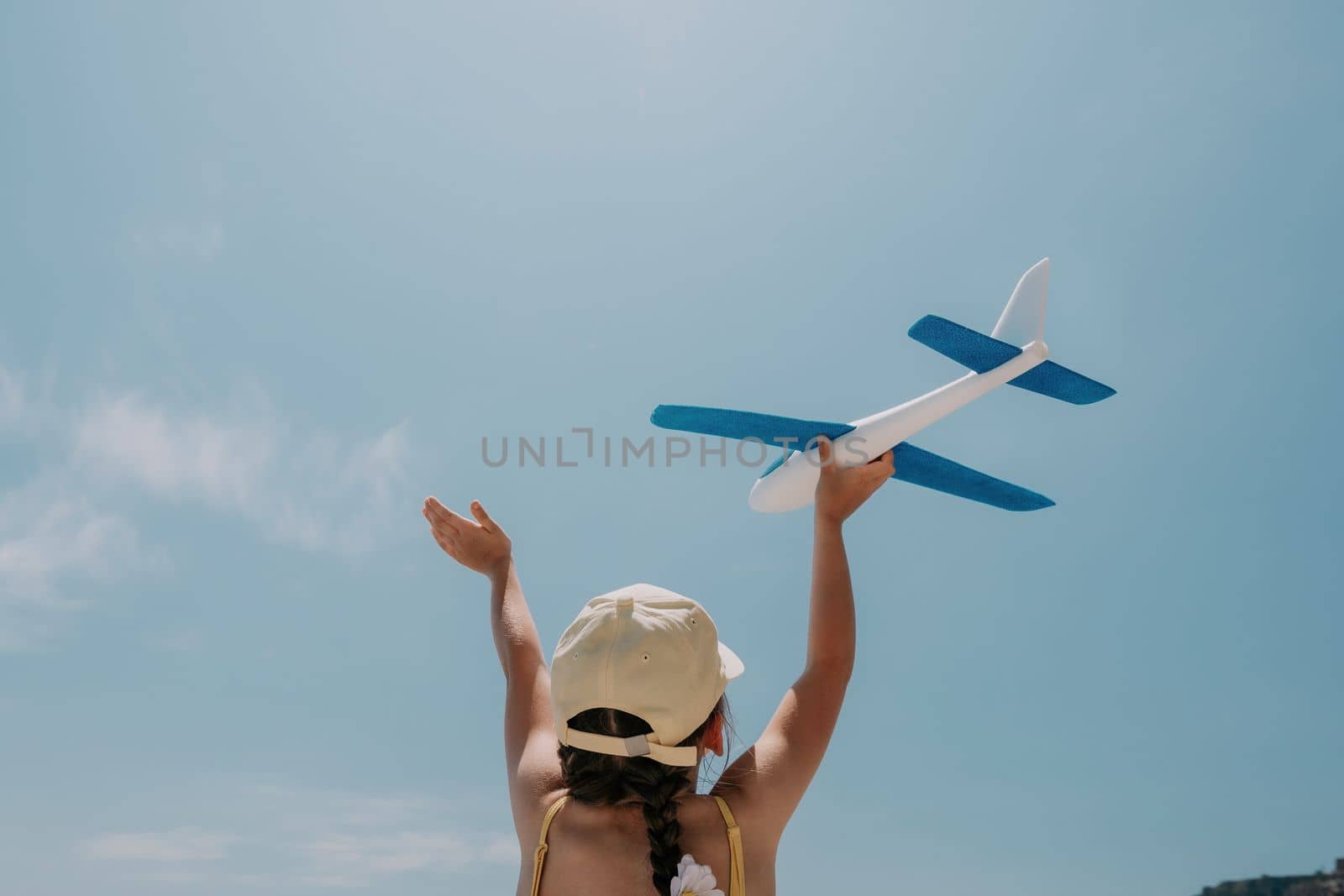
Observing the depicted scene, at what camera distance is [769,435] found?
22.5 ft

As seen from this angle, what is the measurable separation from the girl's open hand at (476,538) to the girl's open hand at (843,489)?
1.42 metres

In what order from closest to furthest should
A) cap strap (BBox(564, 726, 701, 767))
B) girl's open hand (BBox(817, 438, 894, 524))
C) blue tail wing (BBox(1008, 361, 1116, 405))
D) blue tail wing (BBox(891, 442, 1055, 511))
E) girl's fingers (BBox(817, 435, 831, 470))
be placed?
cap strap (BBox(564, 726, 701, 767)) < girl's open hand (BBox(817, 438, 894, 524)) < girl's fingers (BBox(817, 435, 831, 470)) < blue tail wing (BBox(891, 442, 1055, 511)) < blue tail wing (BBox(1008, 361, 1116, 405))

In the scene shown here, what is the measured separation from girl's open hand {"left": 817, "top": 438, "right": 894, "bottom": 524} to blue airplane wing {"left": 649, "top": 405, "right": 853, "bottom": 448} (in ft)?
9.03

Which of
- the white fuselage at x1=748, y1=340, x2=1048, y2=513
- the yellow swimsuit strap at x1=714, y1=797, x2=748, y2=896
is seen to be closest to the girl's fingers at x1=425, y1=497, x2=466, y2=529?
the yellow swimsuit strap at x1=714, y1=797, x2=748, y2=896

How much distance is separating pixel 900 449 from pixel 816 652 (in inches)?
144

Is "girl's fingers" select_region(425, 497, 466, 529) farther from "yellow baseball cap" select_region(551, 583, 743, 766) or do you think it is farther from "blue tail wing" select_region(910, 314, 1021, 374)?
"blue tail wing" select_region(910, 314, 1021, 374)

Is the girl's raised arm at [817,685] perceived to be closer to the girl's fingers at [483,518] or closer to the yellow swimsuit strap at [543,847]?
the yellow swimsuit strap at [543,847]

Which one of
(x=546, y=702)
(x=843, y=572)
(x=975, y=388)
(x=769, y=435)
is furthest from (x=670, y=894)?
(x=975, y=388)

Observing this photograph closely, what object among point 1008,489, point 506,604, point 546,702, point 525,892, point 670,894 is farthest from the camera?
point 1008,489

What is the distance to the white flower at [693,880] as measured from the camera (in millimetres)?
2670

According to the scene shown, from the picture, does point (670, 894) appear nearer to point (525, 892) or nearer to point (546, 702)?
point (525, 892)

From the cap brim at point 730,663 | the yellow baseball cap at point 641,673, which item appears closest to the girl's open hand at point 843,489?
the cap brim at point 730,663

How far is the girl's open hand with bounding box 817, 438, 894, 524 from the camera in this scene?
3.94 metres

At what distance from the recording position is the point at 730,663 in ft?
11.1
